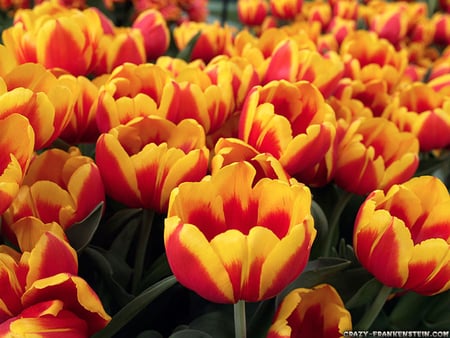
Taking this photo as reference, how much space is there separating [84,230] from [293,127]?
198mm

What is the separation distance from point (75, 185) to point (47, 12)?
1.31 ft

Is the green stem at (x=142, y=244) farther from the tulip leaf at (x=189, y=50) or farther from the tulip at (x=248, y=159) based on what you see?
the tulip leaf at (x=189, y=50)

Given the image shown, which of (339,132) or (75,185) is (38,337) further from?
(339,132)

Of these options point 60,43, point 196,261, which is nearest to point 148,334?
point 196,261

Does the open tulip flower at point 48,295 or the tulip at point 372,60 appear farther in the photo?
the tulip at point 372,60

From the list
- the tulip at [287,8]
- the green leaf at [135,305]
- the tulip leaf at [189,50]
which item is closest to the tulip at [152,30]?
the tulip leaf at [189,50]

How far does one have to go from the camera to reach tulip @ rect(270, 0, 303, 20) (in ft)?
5.22

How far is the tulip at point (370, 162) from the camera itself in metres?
0.58

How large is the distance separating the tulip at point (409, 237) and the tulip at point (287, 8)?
117 centimetres

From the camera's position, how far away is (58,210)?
48cm

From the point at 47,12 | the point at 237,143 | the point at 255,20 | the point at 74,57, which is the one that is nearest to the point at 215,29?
the point at 47,12

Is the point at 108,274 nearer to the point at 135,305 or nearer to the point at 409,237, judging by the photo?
the point at 135,305

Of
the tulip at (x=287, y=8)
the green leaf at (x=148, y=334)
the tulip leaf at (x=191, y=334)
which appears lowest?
the tulip at (x=287, y=8)

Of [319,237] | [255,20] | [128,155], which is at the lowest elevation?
[255,20]
